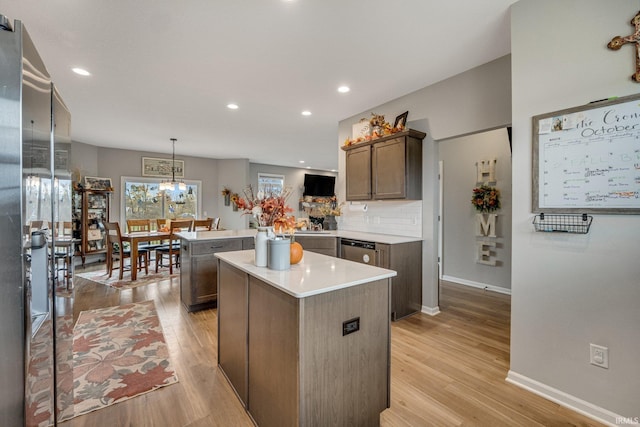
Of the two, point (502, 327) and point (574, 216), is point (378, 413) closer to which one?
point (574, 216)

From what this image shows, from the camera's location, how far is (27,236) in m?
0.92

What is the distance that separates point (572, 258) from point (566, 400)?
0.93 metres

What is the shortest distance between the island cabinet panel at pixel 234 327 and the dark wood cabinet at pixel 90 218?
527 centimetres

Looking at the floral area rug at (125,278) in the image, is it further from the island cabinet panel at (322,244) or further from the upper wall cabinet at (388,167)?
the upper wall cabinet at (388,167)

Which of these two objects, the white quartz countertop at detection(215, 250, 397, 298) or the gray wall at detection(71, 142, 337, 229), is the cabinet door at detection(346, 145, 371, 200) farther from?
the gray wall at detection(71, 142, 337, 229)

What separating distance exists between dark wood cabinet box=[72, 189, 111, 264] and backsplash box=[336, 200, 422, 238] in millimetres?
5215

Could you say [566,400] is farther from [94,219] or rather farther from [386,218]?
[94,219]

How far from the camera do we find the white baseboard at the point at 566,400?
162 cm

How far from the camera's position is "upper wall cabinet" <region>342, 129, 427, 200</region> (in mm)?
3270

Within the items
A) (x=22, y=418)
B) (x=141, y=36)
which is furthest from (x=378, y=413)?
(x=141, y=36)

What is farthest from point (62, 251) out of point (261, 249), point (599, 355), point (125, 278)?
point (125, 278)

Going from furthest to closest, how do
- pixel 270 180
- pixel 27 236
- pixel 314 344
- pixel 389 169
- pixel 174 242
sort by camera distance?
pixel 270 180 < pixel 174 242 < pixel 389 169 < pixel 314 344 < pixel 27 236

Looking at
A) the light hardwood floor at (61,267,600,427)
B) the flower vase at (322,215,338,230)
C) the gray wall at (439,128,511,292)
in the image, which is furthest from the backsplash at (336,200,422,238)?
the gray wall at (439,128,511,292)

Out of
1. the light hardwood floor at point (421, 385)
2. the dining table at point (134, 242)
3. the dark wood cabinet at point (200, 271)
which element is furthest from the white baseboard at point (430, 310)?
the dining table at point (134, 242)
